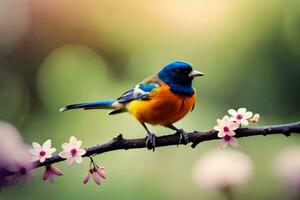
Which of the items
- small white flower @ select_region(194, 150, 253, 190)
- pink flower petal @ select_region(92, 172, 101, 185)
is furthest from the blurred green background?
pink flower petal @ select_region(92, 172, 101, 185)

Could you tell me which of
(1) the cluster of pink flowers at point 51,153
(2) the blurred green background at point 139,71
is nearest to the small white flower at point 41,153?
(1) the cluster of pink flowers at point 51,153

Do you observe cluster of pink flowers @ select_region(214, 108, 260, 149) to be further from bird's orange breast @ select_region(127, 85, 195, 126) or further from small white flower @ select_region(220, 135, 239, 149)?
bird's orange breast @ select_region(127, 85, 195, 126)

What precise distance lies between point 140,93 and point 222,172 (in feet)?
0.49

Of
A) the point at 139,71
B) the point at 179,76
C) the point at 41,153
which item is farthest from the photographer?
the point at 139,71

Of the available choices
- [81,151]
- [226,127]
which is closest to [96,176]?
[81,151]

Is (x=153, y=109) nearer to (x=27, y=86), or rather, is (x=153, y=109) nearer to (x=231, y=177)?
(x=231, y=177)

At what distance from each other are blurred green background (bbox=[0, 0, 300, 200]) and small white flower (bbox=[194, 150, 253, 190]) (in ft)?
1.09

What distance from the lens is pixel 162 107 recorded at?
0.76 meters

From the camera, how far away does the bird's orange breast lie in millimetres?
756

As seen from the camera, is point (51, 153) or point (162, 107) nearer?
point (51, 153)

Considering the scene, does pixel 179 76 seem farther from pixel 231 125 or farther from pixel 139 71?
pixel 139 71

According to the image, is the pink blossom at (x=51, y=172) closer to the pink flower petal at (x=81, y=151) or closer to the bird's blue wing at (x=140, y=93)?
the pink flower petal at (x=81, y=151)

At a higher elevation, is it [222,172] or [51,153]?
[51,153]

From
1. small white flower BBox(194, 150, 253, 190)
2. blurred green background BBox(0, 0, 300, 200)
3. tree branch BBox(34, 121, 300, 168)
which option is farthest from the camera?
blurred green background BBox(0, 0, 300, 200)
